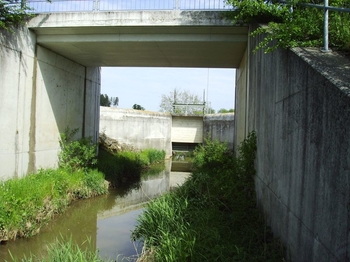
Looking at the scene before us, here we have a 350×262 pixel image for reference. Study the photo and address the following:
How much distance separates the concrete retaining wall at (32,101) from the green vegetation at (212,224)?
13.0 ft

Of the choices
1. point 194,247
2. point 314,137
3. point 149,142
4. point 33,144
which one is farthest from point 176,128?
point 314,137

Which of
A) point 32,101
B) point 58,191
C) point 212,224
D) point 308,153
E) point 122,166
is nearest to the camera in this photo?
point 308,153

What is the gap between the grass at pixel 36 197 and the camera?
599 centimetres

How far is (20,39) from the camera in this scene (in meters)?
7.89

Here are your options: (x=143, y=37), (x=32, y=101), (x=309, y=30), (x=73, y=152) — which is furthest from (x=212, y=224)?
(x=73, y=152)

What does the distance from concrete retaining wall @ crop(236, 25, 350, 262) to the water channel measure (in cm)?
265

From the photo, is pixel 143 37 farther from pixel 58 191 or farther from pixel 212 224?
pixel 212 224

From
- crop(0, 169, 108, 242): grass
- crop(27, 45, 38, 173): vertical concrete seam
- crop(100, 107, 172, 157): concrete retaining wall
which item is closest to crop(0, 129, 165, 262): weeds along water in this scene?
crop(0, 169, 108, 242): grass

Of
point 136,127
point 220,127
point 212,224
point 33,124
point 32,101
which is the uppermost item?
point 32,101

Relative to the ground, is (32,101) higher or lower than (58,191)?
higher

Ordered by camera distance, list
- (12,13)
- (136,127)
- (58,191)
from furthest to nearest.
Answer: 1. (136,127)
2. (58,191)
3. (12,13)

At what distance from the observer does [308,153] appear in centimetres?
293

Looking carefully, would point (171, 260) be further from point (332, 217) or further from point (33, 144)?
point (33, 144)

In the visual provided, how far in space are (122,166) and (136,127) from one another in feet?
23.8
